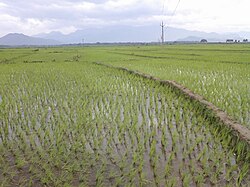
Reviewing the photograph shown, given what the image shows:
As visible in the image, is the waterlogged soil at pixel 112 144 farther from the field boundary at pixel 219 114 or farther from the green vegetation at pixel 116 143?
the field boundary at pixel 219 114

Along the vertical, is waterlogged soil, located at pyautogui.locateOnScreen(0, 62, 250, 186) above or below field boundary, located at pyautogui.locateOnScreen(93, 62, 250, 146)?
below

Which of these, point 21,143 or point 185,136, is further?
point 185,136

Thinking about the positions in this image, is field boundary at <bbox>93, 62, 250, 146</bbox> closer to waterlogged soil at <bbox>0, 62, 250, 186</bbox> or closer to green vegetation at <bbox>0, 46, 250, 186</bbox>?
green vegetation at <bbox>0, 46, 250, 186</bbox>

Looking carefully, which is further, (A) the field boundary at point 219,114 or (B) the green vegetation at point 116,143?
(A) the field boundary at point 219,114

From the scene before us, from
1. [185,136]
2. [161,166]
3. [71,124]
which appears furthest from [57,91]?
[161,166]

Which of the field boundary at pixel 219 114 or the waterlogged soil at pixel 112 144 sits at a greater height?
the field boundary at pixel 219 114

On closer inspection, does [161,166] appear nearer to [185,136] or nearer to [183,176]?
[183,176]

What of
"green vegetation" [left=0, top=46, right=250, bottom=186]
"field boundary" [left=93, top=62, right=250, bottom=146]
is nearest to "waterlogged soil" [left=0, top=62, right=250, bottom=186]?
"green vegetation" [left=0, top=46, right=250, bottom=186]

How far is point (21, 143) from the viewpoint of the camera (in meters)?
3.45

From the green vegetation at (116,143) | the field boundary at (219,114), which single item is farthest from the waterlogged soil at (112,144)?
the field boundary at (219,114)

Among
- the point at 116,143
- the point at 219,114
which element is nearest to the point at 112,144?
the point at 116,143

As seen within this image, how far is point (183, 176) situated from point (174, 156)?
530 millimetres

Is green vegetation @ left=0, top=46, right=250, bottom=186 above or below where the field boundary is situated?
below

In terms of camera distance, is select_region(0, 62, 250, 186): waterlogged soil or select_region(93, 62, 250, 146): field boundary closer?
select_region(0, 62, 250, 186): waterlogged soil
